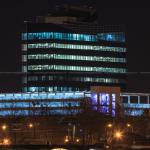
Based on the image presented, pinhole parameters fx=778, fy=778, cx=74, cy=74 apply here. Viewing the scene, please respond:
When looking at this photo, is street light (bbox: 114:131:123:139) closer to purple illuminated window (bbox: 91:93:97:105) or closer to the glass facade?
the glass facade

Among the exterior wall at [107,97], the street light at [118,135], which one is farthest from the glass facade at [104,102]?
the street light at [118,135]

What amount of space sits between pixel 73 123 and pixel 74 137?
11018 millimetres

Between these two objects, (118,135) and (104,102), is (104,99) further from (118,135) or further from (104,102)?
(118,135)

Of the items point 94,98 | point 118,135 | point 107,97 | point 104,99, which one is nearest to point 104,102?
point 104,99

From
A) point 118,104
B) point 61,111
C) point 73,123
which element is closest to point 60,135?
point 73,123

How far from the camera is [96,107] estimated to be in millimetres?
175250

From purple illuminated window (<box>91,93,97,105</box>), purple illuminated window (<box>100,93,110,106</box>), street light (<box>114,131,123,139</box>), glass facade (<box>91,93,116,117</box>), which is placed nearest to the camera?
street light (<box>114,131,123,139</box>)

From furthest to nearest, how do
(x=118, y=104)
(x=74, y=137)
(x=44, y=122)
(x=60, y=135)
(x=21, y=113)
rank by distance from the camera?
(x=118, y=104) → (x=21, y=113) → (x=44, y=122) → (x=60, y=135) → (x=74, y=137)

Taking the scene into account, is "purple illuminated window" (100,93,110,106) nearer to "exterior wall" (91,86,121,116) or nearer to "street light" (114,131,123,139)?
"exterior wall" (91,86,121,116)

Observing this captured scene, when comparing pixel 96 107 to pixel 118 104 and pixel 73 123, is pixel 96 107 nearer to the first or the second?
pixel 118 104

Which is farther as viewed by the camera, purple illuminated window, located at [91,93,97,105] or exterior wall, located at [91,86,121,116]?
purple illuminated window, located at [91,93,97,105]

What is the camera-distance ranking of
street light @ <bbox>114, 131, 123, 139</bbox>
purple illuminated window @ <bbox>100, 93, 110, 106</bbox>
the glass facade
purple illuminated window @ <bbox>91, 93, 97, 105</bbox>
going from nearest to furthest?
1. street light @ <bbox>114, 131, 123, 139</bbox>
2. the glass facade
3. purple illuminated window @ <bbox>91, 93, 97, 105</bbox>
4. purple illuminated window @ <bbox>100, 93, 110, 106</bbox>

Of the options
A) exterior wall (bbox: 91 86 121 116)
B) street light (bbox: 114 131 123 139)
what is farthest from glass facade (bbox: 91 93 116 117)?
street light (bbox: 114 131 123 139)

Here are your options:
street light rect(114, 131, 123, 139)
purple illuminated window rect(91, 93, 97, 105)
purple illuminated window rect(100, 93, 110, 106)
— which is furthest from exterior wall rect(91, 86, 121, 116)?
street light rect(114, 131, 123, 139)
